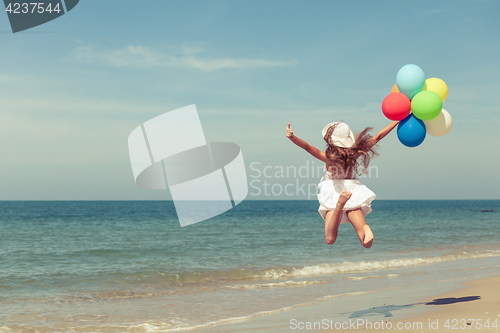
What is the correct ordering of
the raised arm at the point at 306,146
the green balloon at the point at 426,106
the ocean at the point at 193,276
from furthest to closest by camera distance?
1. the ocean at the point at 193,276
2. the green balloon at the point at 426,106
3. the raised arm at the point at 306,146

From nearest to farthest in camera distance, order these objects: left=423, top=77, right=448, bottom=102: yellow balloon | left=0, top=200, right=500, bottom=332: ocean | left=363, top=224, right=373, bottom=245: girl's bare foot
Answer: left=363, top=224, right=373, bottom=245: girl's bare foot
left=423, top=77, right=448, bottom=102: yellow balloon
left=0, top=200, right=500, bottom=332: ocean

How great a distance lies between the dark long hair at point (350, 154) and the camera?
515cm

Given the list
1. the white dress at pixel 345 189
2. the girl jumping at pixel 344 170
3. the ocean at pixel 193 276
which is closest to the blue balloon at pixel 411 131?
the girl jumping at pixel 344 170

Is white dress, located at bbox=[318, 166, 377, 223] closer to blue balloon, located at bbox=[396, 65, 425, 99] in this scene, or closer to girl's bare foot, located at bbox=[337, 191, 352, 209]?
girl's bare foot, located at bbox=[337, 191, 352, 209]

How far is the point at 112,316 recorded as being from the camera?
7469mm

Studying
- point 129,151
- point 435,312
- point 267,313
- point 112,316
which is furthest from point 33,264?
point 435,312

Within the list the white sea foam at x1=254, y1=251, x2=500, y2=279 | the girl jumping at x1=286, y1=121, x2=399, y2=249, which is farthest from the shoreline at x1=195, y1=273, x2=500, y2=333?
the white sea foam at x1=254, y1=251, x2=500, y2=279

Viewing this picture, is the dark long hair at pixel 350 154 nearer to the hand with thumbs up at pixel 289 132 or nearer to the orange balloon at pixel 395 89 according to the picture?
the hand with thumbs up at pixel 289 132

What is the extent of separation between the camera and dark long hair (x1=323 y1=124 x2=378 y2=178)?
5153 millimetres

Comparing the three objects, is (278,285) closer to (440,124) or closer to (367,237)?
(367,237)

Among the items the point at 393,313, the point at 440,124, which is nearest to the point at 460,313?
the point at 393,313

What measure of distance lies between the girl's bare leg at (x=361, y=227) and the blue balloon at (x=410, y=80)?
1927mm

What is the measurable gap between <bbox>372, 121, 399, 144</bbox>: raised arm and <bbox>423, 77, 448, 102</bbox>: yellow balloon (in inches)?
35.9

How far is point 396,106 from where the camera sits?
17.5 ft
